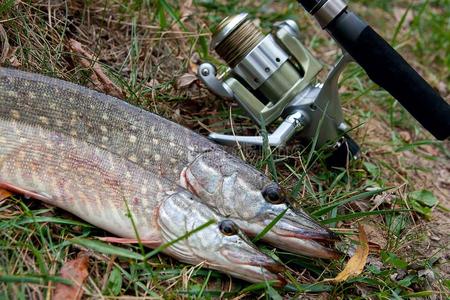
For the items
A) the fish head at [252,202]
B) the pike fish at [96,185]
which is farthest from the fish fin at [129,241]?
the fish head at [252,202]

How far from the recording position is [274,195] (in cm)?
286

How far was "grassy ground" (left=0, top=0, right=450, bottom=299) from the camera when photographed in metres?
2.61

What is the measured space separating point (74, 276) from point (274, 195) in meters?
0.98

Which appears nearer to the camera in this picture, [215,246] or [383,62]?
[215,246]

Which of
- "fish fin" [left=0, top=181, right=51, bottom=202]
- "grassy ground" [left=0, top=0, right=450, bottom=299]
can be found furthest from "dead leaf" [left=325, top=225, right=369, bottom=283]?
"fish fin" [left=0, top=181, right=51, bottom=202]

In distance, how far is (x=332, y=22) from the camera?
10.3ft

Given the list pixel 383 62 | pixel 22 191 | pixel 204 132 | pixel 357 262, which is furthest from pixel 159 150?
pixel 383 62

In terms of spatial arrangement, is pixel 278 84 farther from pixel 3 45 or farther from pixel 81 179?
pixel 3 45

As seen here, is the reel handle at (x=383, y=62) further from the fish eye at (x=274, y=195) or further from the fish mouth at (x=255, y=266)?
the fish mouth at (x=255, y=266)

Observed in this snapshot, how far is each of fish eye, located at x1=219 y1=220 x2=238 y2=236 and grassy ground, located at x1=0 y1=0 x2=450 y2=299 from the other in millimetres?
217

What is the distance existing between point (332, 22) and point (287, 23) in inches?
22.4

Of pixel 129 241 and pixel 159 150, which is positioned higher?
pixel 159 150

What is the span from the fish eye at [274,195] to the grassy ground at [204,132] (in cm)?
30

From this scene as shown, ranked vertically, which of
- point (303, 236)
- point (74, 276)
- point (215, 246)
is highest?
point (303, 236)
